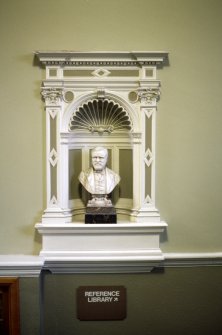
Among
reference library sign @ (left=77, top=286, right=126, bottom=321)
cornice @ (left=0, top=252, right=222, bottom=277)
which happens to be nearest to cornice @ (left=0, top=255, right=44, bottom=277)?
cornice @ (left=0, top=252, right=222, bottom=277)

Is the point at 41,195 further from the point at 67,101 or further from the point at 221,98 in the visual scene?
the point at 221,98

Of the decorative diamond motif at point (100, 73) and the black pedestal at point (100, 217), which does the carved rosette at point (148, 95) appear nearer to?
the decorative diamond motif at point (100, 73)

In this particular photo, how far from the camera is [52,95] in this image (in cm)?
240

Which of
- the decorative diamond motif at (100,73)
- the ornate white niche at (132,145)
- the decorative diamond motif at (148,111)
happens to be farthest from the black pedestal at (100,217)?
the decorative diamond motif at (100,73)

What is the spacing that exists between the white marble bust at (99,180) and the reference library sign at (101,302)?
683 mm

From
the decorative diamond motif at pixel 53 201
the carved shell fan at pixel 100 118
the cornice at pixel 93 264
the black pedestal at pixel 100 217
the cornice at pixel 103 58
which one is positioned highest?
the cornice at pixel 103 58

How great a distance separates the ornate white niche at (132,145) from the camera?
238cm

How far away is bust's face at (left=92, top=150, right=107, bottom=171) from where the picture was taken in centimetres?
245

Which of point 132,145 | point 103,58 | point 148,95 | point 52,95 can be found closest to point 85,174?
point 132,145

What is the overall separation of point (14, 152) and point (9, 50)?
80 cm

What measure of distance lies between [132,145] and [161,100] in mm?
425

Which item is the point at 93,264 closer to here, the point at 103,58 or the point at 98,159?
the point at 98,159

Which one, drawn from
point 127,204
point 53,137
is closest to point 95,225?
point 127,204

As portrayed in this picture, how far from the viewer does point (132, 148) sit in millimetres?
2562
